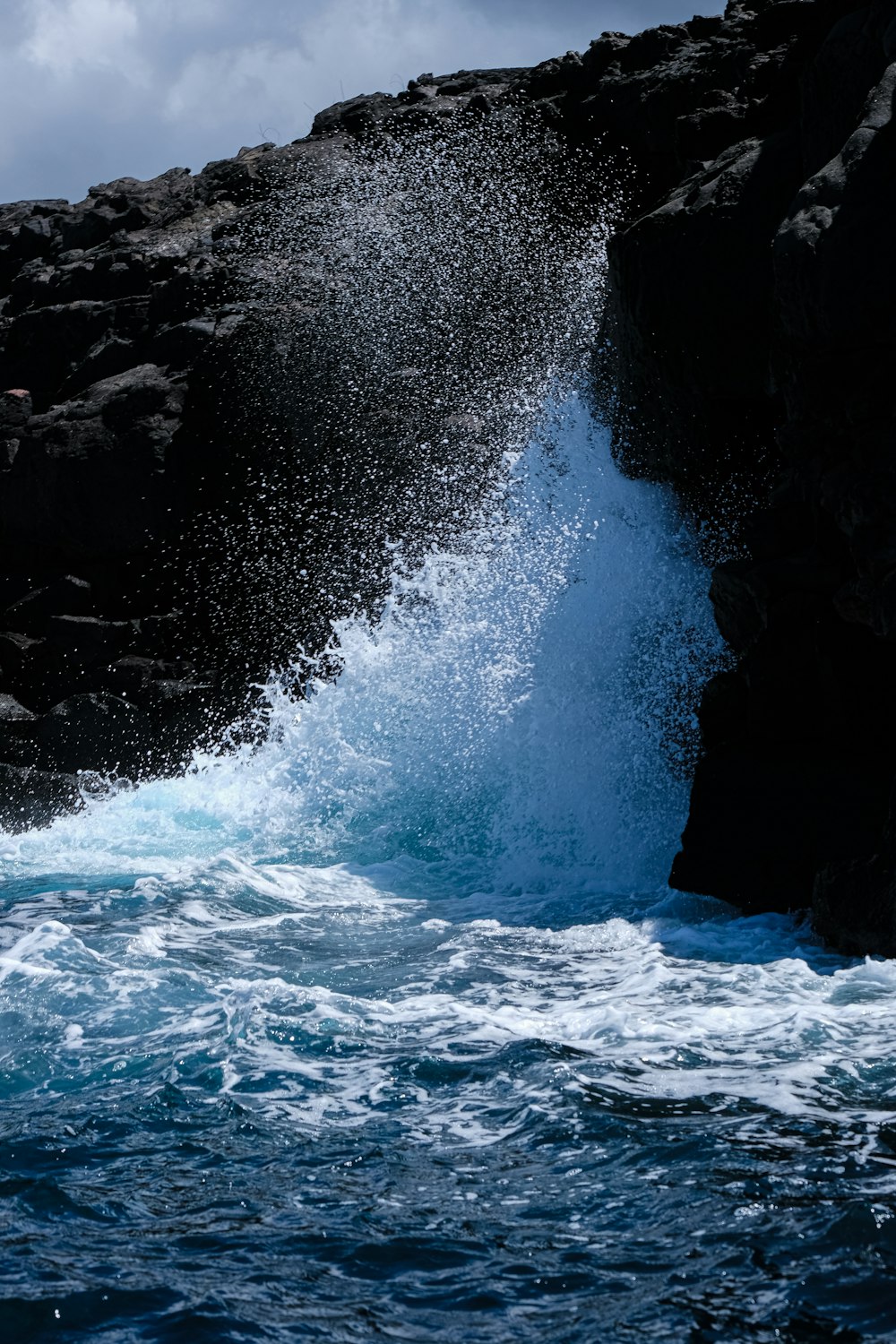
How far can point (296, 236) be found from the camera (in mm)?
19625

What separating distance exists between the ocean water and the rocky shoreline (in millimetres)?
1067

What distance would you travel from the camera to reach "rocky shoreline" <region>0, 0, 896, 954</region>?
25.3 ft

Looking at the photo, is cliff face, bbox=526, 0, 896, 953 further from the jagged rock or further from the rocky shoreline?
the jagged rock

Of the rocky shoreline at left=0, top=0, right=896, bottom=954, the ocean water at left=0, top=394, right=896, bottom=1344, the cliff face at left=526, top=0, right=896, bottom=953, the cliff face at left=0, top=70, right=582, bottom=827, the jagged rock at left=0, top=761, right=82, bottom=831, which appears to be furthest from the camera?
the cliff face at left=0, top=70, right=582, bottom=827

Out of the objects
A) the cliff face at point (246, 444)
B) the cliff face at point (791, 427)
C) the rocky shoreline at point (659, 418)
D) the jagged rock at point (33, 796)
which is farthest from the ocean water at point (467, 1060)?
the cliff face at point (246, 444)

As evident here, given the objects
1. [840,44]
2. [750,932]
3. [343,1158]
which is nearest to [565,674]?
[750,932]

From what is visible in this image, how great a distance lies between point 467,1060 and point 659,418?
799 centimetres

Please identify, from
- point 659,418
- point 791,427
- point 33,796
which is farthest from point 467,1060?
point 33,796

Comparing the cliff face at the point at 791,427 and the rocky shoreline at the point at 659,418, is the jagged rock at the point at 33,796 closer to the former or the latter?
the rocky shoreline at the point at 659,418

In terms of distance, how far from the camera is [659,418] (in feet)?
38.2

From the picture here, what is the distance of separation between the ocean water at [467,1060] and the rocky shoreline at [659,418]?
3.50 ft

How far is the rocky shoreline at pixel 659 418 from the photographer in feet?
25.3

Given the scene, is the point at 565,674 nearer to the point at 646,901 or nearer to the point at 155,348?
the point at 646,901

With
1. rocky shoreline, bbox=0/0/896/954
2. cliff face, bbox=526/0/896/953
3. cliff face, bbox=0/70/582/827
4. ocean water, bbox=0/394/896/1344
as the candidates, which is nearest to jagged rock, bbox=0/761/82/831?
rocky shoreline, bbox=0/0/896/954
